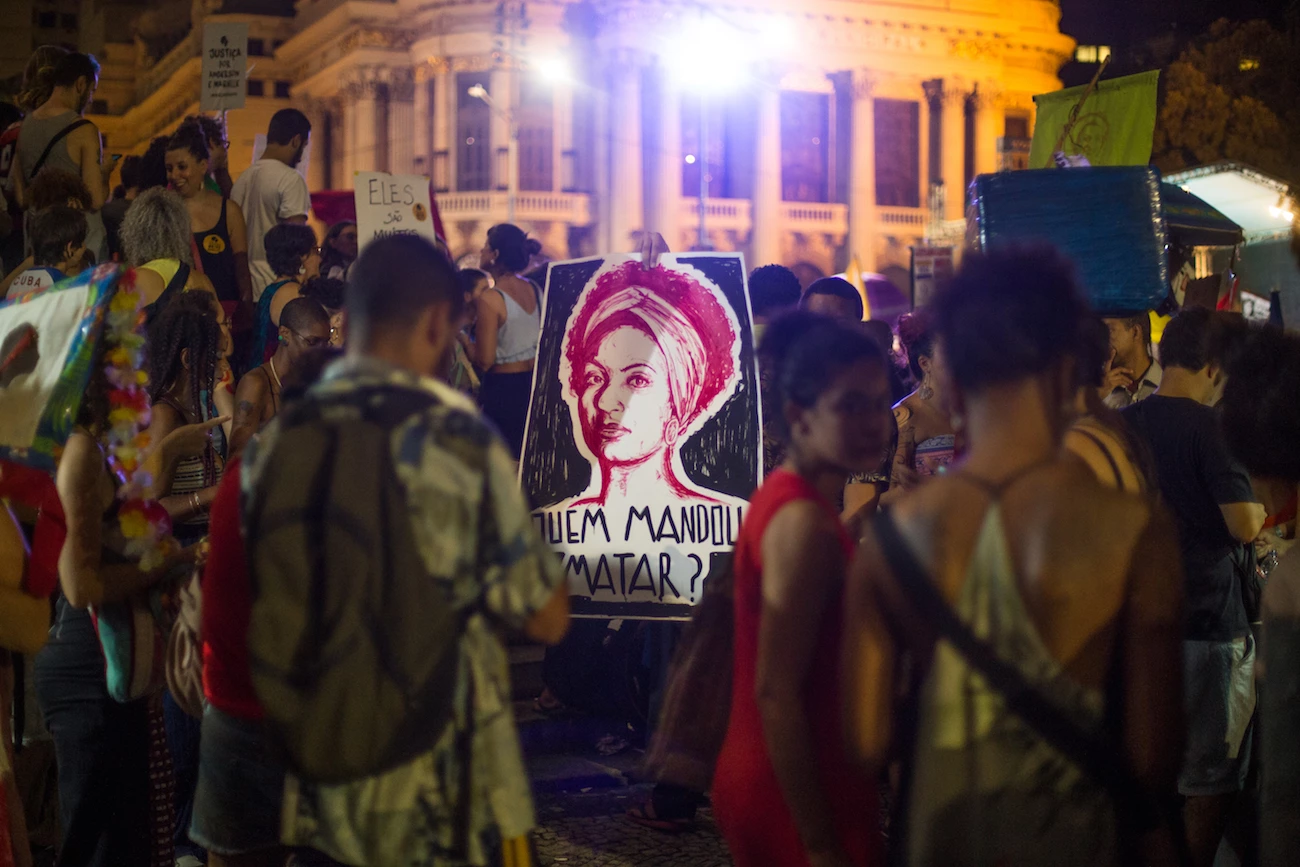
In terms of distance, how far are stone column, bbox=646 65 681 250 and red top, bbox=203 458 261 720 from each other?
3901 cm

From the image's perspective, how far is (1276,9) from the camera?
35375 mm

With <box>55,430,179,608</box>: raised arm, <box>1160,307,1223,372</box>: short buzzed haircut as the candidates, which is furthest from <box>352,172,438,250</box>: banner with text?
<box>1160,307,1223,372</box>: short buzzed haircut

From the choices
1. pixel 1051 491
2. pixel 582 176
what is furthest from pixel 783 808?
pixel 582 176

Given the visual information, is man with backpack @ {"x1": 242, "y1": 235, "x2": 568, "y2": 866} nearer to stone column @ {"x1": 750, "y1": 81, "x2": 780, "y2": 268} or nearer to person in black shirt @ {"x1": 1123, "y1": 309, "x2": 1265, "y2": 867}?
person in black shirt @ {"x1": 1123, "y1": 309, "x2": 1265, "y2": 867}

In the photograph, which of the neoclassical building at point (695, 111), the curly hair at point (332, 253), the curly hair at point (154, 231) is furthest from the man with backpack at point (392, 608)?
the neoclassical building at point (695, 111)

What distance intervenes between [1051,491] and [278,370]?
3.48m

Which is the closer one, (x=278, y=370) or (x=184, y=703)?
(x=184, y=703)

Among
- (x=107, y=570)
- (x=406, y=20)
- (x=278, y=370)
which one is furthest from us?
(x=406, y=20)

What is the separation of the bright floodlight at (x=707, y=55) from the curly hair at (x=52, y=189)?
35.6 meters

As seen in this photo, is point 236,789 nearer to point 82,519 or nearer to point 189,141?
point 82,519

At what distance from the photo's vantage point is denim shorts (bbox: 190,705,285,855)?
3078mm

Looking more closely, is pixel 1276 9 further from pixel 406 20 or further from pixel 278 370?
pixel 278 370

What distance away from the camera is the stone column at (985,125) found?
45562mm

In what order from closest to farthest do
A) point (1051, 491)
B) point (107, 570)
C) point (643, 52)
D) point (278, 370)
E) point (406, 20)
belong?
point (1051, 491) → point (107, 570) → point (278, 370) → point (643, 52) → point (406, 20)
